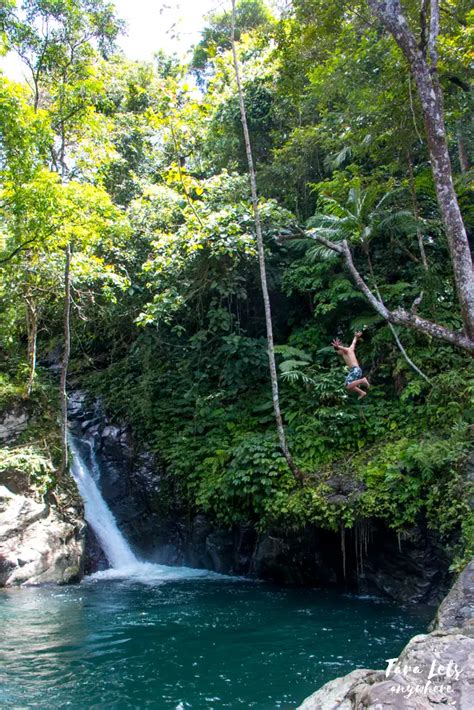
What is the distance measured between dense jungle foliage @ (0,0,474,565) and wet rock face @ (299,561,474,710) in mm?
3877

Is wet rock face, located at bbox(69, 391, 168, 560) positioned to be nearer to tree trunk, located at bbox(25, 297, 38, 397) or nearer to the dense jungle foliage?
the dense jungle foliage

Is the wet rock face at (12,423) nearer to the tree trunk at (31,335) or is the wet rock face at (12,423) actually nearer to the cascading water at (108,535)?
the tree trunk at (31,335)

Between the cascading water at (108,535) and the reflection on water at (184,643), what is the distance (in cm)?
119

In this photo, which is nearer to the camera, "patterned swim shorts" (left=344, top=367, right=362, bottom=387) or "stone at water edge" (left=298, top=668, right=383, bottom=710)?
"stone at water edge" (left=298, top=668, right=383, bottom=710)

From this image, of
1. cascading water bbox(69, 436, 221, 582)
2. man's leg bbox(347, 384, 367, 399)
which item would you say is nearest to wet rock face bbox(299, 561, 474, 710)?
man's leg bbox(347, 384, 367, 399)

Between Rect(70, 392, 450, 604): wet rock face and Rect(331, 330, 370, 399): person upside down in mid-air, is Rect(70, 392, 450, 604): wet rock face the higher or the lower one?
the lower one

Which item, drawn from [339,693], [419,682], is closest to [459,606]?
[339,693]

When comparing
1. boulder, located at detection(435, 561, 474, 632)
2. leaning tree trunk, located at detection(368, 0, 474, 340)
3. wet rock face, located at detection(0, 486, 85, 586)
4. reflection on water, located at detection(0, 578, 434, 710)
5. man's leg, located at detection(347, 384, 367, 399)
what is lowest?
reflection on water, located at detection(0, 578, 434, 710)

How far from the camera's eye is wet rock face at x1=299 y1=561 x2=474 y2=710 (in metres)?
3.55

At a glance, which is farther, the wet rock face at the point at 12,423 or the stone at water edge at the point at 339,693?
the wet rock face at the point at 12,423

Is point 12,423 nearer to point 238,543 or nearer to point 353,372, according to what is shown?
point 238,543

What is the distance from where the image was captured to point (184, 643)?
7.59 meters

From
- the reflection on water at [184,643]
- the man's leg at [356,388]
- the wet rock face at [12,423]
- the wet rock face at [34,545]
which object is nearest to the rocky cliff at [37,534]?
the wet rock face at [34,545]

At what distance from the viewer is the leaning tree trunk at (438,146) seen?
7.47m
